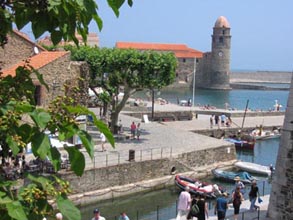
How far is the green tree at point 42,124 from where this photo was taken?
2.79 m

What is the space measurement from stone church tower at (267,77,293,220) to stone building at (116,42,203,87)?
11368cm

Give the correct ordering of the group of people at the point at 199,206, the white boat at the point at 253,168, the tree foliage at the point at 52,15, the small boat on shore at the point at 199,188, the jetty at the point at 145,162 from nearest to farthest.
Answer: the tree foliage at the point at 52,15 → the group of people at the point at 199,206 → the jetty at the point at 145,162 → the small boat on shore at the point at 199,188 → the white boat at the point at 253,168

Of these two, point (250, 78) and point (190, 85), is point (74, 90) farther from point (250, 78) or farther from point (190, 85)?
point (250, 78)

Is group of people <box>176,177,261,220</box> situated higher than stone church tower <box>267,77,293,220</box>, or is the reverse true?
stone church tower <box>267,77,293,220</box>

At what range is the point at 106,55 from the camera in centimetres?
3023

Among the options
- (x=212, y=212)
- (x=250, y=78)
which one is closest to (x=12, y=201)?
(x=212, y=212)

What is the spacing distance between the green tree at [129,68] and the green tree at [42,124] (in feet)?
87.1

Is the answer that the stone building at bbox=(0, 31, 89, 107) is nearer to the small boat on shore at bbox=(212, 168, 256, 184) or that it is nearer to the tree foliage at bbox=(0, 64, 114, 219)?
the small boat on shore at bbox=(212, 168, 256, 184)

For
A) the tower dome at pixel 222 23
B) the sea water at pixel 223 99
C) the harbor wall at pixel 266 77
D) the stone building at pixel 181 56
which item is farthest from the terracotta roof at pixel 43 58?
the harbor wall at pixel 266 77

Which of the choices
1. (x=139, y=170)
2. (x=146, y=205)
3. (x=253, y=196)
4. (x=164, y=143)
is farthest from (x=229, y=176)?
(x=253, y=196)

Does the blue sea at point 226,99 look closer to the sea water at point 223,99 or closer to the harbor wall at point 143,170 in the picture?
the sea water at point 223,99

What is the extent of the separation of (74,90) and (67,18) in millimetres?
605

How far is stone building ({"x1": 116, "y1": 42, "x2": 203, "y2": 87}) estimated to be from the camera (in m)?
131

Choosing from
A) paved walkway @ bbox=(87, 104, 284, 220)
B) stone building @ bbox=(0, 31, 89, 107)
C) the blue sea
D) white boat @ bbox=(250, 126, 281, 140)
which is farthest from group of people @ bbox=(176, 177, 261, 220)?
the blue sea
